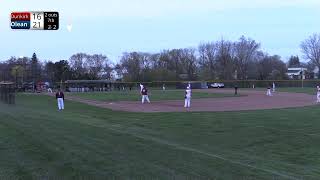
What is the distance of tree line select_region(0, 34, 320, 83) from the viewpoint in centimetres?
15262

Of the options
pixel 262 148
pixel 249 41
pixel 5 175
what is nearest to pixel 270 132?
pixel 262 148

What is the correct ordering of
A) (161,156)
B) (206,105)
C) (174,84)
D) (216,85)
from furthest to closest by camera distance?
(174,84)
(216,85)
(206,105)
(161,156)

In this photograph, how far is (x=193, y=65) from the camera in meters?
165

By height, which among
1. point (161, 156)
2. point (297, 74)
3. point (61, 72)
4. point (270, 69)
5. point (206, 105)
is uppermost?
point (270, 69)

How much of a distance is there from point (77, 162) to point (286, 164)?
17.2 feet

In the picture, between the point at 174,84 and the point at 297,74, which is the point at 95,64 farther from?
the point at 297,74

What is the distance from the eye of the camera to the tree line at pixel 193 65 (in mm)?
152625

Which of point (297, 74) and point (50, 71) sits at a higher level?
point (50, 71)

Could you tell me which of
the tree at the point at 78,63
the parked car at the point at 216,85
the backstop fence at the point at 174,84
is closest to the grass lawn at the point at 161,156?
the backstop fence at the point at 174,84
